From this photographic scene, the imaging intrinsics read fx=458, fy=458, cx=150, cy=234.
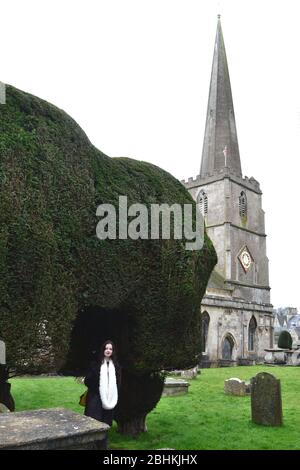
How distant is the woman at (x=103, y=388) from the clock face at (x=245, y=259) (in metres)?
44.1

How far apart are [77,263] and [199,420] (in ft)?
20.3

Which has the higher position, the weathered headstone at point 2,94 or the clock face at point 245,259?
the clock face at point 245,259

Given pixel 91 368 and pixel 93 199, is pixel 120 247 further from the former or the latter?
pixel 91 368

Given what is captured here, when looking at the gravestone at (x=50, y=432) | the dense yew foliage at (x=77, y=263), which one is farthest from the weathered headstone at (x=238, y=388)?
the gravestone at (x=50, y=432)

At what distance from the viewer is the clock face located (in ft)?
164

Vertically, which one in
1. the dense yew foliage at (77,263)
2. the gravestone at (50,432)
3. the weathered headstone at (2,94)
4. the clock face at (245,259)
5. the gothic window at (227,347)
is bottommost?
the gothic window at (227,347)

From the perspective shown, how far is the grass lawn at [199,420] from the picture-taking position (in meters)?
8.26

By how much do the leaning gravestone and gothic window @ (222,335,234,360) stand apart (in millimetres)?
30688

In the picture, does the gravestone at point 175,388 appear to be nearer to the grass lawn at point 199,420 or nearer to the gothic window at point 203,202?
the grass lawn at point 199,420

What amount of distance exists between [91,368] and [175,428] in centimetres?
361

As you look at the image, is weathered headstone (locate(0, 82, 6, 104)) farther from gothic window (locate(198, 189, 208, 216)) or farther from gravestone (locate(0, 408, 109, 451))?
gothic window (locate(198, 189, 208, 216))

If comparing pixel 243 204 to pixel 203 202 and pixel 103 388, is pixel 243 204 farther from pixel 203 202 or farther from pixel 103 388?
pixel 103 388

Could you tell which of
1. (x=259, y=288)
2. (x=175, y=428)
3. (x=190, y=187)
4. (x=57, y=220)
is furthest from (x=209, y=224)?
(x=57, y=220)

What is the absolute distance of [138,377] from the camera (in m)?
8.40
